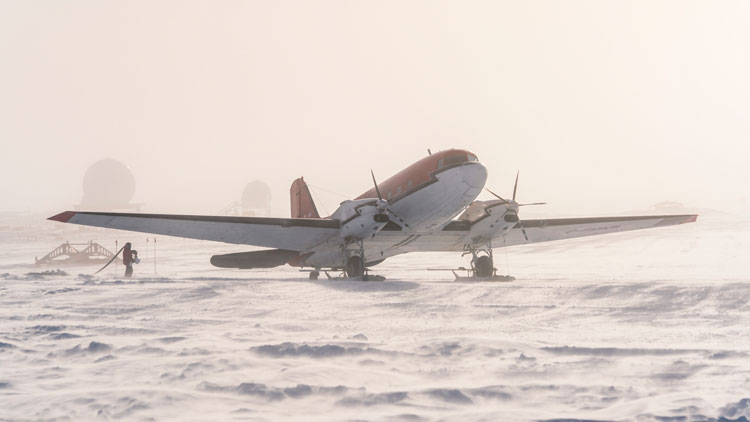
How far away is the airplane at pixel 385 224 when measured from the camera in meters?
21.8

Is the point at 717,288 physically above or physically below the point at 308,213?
below

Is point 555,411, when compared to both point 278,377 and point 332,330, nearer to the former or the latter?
point 278,377

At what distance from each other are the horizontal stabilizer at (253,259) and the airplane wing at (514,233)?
14.2 feet

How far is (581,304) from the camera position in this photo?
14.2m

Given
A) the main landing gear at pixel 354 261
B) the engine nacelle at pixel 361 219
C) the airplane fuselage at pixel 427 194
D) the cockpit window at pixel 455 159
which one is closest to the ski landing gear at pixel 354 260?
the main landing gear at pixel 354 261

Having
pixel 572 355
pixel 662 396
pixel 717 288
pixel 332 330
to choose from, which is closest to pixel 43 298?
pixel 332 330

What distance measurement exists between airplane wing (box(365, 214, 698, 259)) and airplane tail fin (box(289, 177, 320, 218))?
5.58 m

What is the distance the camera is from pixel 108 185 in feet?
390

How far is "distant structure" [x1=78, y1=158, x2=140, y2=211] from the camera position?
11875 centimetres

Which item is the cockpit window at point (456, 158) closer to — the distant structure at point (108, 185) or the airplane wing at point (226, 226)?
the airplane wing at point (226, 226)

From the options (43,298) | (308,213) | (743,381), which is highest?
(308,213)

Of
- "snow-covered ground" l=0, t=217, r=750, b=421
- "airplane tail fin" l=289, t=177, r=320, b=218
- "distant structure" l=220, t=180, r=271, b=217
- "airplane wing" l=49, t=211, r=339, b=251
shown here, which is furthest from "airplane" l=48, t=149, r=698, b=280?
"distant structure" l=220, t=180, r=271, b=217

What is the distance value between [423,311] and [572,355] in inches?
198

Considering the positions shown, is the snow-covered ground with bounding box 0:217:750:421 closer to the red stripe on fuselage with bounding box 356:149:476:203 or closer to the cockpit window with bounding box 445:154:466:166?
the cockpit window with bounding box 445:154:466:166
